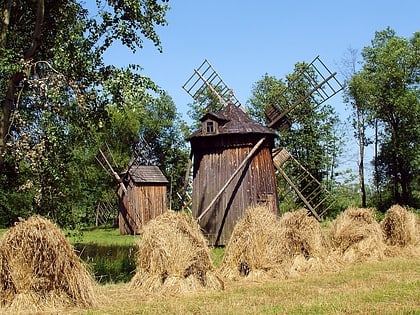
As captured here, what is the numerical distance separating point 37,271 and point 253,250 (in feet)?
18.8

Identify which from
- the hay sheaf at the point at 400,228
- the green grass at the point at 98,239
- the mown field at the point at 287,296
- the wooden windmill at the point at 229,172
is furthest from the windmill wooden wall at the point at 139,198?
the mown field at the point at 287,296

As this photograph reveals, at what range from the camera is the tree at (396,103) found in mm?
42469

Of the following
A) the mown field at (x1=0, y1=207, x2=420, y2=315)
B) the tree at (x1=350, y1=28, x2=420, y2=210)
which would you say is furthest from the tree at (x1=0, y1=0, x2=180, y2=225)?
the tree at (x1=350, y1=28, x2=420, y2=210)

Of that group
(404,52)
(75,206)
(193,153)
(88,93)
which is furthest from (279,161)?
(404,52)

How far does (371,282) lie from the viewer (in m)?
12.5

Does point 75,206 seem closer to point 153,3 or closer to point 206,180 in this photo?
point 153,3

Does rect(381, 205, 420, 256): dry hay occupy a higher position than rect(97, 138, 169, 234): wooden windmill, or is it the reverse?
rect(97, 138, 169, 234): wooden windmill

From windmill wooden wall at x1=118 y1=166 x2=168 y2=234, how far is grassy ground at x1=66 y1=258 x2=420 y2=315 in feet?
87.0

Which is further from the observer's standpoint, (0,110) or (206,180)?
(206,180)

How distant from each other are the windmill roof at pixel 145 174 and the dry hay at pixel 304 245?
81.6 feet

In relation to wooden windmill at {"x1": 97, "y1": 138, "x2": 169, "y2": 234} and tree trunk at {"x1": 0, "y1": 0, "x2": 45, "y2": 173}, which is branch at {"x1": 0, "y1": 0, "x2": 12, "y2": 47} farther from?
wooden windmill at {"x1": 97, "y1": 138, "x2": 169, "y2": 234}

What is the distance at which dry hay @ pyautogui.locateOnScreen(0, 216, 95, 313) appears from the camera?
9.84 m

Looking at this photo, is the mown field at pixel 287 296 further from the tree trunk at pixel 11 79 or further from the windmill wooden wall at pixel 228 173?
the windmill wooden wall at pixel 228 173

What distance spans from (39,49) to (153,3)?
11.4 feet
